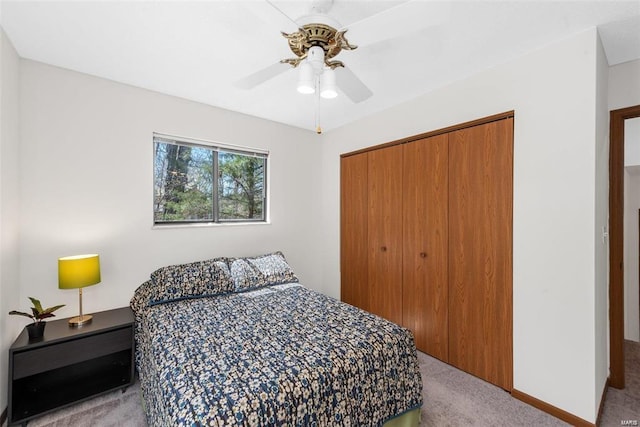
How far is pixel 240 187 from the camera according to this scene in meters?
3.35

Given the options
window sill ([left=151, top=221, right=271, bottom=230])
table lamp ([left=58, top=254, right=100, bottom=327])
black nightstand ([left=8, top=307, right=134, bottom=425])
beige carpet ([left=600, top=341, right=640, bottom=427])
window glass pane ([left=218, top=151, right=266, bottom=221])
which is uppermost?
window glass pane ([left=218, top=151, right=266, bottom=221])

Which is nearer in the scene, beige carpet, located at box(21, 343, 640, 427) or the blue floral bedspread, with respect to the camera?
the blue floral bedspread

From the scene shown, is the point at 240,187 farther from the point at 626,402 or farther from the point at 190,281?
the point at 626,402

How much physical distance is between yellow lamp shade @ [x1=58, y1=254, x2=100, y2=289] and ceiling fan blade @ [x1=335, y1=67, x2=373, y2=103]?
233 centimetres

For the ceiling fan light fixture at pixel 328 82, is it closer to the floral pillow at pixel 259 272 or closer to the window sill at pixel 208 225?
the floral pillow at pixel 259 272

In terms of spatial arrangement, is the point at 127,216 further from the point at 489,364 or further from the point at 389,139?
the point at 489,364

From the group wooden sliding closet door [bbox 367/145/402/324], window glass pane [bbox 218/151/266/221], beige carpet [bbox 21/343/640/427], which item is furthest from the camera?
window glass pane [bbox 218/151/266/221]

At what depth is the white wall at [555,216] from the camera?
1.74m

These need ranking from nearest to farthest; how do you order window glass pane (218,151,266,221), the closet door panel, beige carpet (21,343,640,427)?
beige carpet (21,343,640,427), window glass pane (218,151,266,221), the closet door panel

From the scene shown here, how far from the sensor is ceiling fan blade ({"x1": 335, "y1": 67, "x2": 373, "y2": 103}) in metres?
2.16

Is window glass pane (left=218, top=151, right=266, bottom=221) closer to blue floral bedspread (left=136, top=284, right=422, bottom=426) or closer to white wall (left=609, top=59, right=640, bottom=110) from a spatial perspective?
blue floral bedspread (left=136, top=284, right=422, bottom=426)

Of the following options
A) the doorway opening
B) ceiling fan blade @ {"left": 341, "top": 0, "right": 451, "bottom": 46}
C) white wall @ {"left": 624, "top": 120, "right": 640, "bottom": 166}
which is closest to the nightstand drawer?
ceiling fan blade @ {"left": 341, "top": 0, "right": 451, "bottom": 46}

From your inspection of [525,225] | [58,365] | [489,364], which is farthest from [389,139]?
[58,365]

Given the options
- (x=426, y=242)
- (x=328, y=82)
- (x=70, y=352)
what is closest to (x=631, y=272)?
(x=426, y=242)
